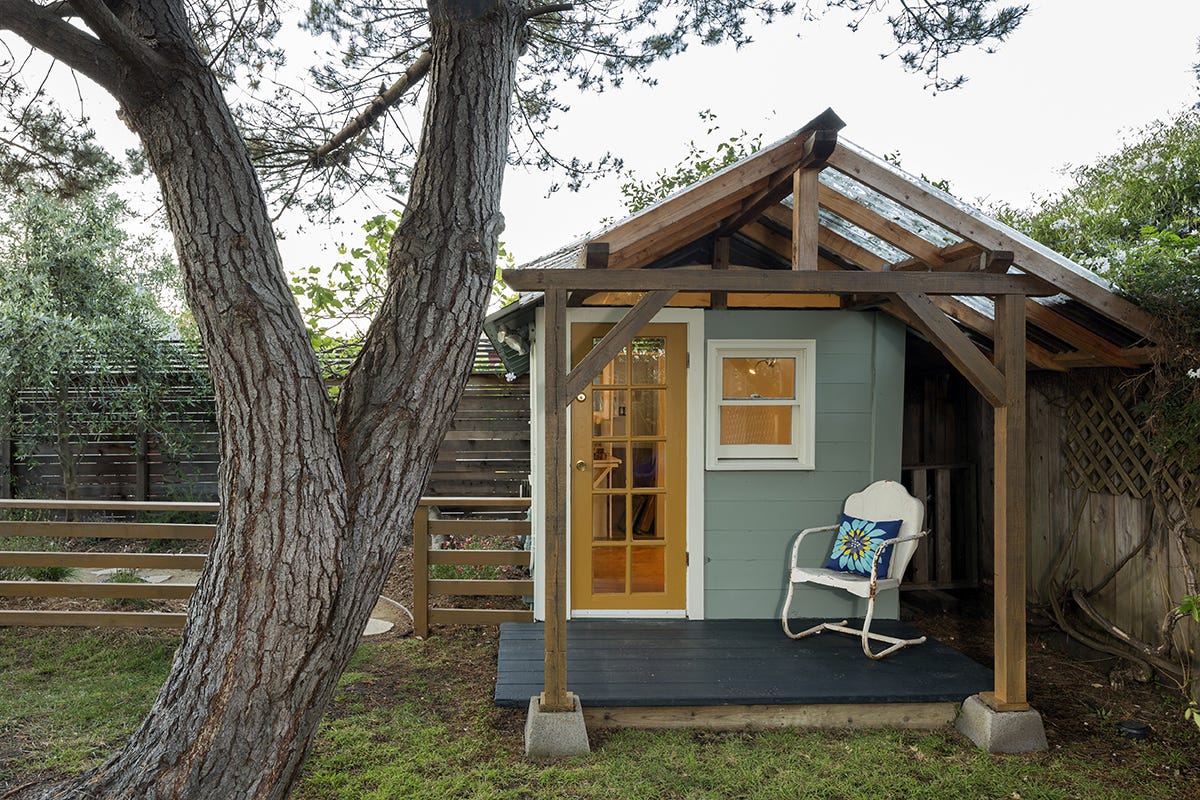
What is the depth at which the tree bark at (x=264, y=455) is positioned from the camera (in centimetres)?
196

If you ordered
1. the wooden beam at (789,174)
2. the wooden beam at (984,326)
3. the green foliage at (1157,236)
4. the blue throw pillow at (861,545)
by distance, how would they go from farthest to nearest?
the wooden beam at (984,326) → the blue throw pillow at (861,545) → the green foliage at (1157,236) → the wooden beam at (789,174)

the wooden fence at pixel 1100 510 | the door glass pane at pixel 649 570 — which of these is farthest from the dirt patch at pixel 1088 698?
the door glass pane at pixel 649 570

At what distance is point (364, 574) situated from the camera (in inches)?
82.7

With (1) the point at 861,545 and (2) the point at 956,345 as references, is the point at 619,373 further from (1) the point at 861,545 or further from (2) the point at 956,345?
(2) the point at 956,345

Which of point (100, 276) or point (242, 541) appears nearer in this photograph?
point (242, 541)

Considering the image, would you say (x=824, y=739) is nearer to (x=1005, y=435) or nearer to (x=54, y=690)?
(x=1005, y=435)

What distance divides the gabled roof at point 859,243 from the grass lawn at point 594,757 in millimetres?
1976

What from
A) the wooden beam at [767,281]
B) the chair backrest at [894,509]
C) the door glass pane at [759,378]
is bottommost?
the chair backrest at [894,509]

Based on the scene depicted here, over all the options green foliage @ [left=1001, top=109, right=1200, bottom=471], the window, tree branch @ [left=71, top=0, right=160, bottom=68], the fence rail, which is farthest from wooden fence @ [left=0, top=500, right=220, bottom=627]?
green foliage @ [left=1001, top=109, right=1200, bottom=471]

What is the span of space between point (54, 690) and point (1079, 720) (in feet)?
17.1

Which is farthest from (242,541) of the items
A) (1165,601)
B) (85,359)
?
(85,359)

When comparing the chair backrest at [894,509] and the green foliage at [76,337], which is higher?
the green foliage at [76,337]

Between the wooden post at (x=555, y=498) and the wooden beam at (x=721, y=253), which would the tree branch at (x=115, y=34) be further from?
the wooden beam at (x=721, y=253)

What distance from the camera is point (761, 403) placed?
4.99 m
